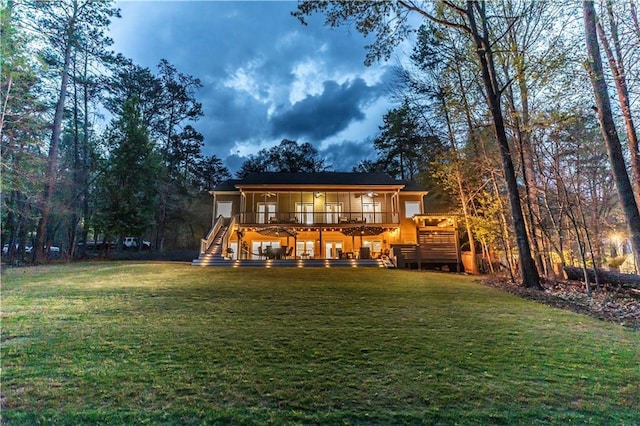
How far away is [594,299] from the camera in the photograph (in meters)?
7.17

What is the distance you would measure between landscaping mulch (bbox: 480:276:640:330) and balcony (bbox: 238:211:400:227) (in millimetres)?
9958

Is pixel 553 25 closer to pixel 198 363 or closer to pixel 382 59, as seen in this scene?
pixel 382 59

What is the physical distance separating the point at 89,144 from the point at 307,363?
22819 millimetres

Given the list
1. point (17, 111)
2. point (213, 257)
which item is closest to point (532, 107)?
point (213, 257)

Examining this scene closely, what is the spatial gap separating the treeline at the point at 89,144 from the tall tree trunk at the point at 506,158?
39.9 feet

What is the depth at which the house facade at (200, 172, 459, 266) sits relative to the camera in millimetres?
18375

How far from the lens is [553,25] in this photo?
8.11 meters

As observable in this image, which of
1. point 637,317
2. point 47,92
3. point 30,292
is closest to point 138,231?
point 47,92

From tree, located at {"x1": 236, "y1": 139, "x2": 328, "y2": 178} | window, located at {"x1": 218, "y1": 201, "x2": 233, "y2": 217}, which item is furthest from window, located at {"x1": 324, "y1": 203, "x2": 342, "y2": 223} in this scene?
tree, located at {"x1": 236, "y1": 139, "x2": 328, "y2": 178}

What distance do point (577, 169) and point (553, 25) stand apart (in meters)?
4.06

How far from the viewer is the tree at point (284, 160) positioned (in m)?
34.3

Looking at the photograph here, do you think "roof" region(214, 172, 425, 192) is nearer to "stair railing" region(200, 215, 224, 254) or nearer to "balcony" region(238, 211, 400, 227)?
"balcony" region(238, 211, 400, 227)

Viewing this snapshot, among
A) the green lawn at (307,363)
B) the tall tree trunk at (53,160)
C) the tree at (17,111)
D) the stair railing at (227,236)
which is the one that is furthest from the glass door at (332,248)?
the tree at (17,111)

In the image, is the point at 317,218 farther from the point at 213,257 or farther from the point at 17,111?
the point at 17,111
